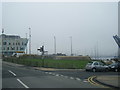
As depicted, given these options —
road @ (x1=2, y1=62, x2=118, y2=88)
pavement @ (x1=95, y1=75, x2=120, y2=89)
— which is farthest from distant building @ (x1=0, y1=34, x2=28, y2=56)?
pavement @ (x1=95, y1=75, x2=120, y2=89)

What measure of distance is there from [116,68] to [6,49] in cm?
9423

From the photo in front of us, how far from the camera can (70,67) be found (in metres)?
36.9

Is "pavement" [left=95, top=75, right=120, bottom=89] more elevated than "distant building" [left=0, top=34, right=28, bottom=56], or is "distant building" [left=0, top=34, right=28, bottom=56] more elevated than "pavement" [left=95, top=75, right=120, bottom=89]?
"distant building" [left=0, top=34, right=28, bottom=56]

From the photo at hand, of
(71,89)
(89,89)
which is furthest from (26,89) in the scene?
(89,89)

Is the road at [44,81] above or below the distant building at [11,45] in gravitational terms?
below

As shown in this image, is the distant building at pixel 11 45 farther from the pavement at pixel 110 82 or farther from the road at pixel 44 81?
the pavement at pixel 110 82

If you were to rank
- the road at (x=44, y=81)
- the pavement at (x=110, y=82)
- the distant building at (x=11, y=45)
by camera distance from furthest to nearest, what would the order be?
the distant building at (x=11, y=45)
the road at (x=44, y=81)
the pavement at (x=110, y=82)

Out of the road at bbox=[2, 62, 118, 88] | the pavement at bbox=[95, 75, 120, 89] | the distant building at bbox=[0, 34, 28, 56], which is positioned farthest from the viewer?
the distant building at bbox=[0, 34, 28, 56]

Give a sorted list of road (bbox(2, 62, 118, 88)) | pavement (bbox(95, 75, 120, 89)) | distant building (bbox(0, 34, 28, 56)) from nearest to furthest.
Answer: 1. pavement (bbox(95, 75, 120, 89))
2. road (bbox(2, 62, 118, 88))
3. distant building (bbox(0, 34, 28, 56))

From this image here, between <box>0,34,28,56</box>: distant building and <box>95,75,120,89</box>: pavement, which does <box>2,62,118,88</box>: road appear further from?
<box>0,34,28,56</box>: distant building

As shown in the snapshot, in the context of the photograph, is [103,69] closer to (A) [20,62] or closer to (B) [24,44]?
(A) [20,62]

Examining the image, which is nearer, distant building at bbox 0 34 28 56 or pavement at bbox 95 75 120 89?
pavement at bbox 95 75 120 89

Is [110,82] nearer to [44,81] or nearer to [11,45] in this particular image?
[44,81]

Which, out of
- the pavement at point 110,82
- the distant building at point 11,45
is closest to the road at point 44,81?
the pavement at point 110,82
